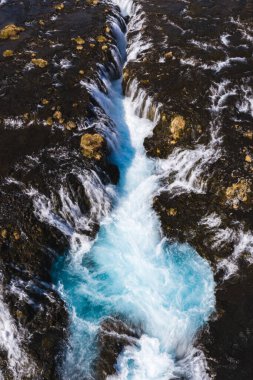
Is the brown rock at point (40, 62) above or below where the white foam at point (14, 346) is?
above

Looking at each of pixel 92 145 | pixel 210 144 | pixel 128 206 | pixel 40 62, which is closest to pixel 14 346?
pixel 128 206

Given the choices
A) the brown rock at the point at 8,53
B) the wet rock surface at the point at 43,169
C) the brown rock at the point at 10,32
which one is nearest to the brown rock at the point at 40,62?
the wet rock surface at the point at 43,169

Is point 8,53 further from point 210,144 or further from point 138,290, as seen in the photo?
point 138,290

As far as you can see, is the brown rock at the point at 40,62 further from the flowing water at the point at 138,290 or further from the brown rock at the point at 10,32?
the flowing water at the point at 138,290

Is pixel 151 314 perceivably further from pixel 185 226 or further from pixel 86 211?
pixel 86 211

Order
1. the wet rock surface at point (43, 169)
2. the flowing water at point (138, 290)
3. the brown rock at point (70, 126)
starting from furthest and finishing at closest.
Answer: the brown rock at point (70, 126)
the wet rock surface at point (43, 169)
the flowing water at point (138, 290)

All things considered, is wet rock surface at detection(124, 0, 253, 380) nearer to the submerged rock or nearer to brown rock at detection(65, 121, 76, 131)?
the submerged rock
